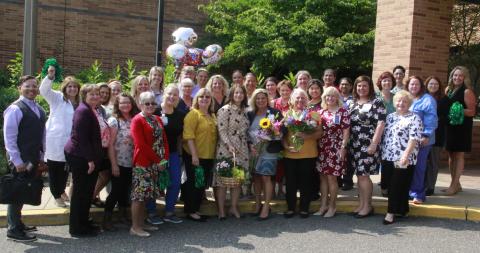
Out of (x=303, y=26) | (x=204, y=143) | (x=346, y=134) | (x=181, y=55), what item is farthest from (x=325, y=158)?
(x=303, y=26)

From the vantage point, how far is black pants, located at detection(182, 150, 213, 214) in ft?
20.9

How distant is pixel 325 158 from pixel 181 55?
3436mm

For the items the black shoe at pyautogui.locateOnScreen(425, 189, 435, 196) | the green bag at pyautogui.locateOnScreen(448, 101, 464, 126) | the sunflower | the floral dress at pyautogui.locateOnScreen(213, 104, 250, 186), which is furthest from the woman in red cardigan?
the green bag at pyautogui.locateOnScreen(448, 101, 464, 126)

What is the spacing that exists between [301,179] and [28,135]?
339 cm

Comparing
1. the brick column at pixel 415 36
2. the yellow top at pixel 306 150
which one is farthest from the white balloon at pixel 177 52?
the brick column at pixel 415 36

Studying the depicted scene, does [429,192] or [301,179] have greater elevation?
[301,179]

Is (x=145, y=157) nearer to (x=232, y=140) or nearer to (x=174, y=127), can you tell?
(x=174, y=127)

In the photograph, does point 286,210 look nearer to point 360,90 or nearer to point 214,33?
point 360,90

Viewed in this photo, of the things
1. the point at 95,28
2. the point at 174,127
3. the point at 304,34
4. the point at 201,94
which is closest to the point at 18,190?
the point at 174,127

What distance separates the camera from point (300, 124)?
625 centimetres

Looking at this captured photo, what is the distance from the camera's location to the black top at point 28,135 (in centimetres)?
538

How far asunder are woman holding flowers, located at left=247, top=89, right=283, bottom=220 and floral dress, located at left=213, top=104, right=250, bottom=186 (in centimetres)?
16

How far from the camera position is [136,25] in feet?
58.1

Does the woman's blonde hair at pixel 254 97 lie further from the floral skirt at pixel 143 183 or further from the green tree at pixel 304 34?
the green tree at pixel 304 34
